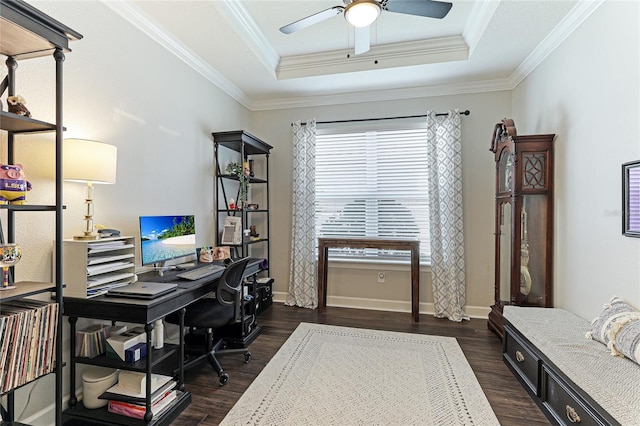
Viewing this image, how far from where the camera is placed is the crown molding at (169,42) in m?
2.15

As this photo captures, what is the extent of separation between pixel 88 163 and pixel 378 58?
282 centimetres

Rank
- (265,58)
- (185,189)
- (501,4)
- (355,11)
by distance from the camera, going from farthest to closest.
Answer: (265,58), (185,189), (501,4), (355,11)

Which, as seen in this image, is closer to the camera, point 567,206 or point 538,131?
point 567,206

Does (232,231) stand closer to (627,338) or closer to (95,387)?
(95,387)

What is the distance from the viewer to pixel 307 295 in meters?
3.85

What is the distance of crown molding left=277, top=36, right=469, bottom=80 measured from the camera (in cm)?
301

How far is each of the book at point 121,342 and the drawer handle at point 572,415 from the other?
2.44 metres

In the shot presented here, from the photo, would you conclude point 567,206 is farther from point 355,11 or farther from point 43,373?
point 43,373

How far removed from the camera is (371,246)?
11.7 ft

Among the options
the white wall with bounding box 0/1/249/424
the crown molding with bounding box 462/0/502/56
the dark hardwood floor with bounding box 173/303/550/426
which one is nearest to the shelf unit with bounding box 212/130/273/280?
the white wall with bounding box 0/1/249/424

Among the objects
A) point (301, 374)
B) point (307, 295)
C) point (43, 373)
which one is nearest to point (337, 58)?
point (307, 295)

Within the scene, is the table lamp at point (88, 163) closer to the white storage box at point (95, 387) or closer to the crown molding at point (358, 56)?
the white storage box at point (95, 387)

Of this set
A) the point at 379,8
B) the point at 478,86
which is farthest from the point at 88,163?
the point at 478,86

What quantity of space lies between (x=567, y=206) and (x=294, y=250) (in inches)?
113
